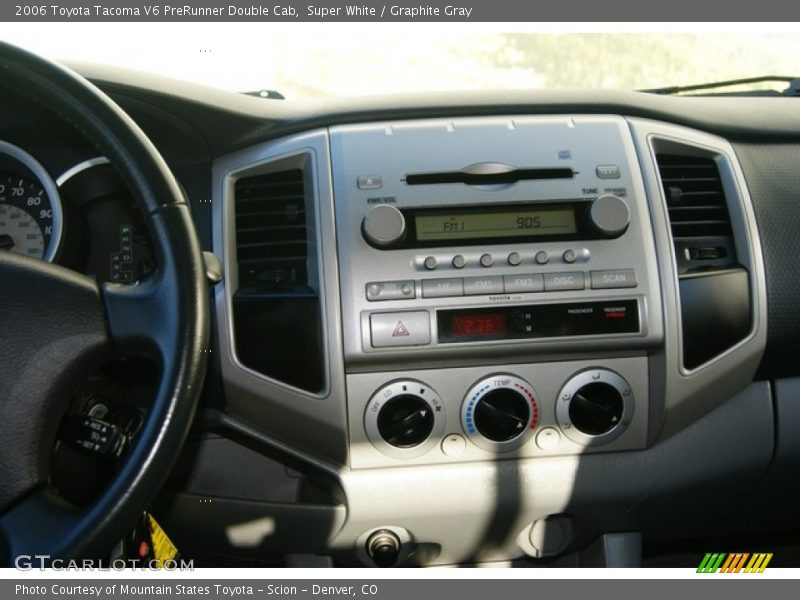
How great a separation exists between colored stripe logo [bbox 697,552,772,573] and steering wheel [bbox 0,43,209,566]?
1393 mm

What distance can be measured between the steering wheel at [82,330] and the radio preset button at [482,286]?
1.81ft

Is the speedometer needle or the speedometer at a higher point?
the speedometer

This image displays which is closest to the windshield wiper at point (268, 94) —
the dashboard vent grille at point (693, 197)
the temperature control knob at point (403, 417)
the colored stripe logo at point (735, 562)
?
the temperature control knob at point (403, 417)

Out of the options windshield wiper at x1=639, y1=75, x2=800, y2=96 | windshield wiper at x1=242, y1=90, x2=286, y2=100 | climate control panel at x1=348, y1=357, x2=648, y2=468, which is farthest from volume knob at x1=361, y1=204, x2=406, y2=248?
windshield wiper at x1=639, y1=75, x2=800, y2=96

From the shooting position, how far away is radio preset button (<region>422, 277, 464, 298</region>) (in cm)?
153

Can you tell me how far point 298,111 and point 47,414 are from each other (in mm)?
813

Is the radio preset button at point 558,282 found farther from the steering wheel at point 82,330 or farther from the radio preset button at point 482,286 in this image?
the steering wheel at point 82,330

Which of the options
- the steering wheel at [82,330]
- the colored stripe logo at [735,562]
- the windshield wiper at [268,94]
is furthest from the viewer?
the colored stripe logo at [735,562]

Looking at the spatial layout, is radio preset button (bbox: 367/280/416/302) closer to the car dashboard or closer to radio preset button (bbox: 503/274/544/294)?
the car dashboard

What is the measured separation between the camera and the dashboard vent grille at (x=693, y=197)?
1.68m

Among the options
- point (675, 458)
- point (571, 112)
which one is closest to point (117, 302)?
point (571, 112)

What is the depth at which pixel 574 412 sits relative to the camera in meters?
1.62

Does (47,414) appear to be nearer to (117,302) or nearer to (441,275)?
(117,302)

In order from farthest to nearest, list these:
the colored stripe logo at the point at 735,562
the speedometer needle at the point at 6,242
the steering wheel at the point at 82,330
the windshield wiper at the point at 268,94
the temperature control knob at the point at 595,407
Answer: the colored stripe logo at the point at 735,562 < the windshield wiper at the point at 268,94 < the temperature control knob at the point at 595,407 < the speedometer needle at the point at 6,242 < the steering wheel at the point at 82,330
